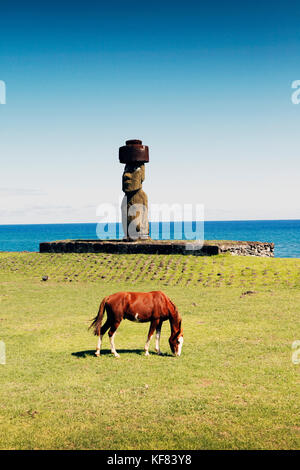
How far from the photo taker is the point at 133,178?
33.2 meters

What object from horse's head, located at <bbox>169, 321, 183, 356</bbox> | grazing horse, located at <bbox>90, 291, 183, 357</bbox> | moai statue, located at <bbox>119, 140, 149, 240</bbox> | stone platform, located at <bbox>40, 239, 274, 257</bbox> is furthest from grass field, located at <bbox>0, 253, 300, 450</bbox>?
moai statue, located at <bbox>119, 140, 149, 240</bbox>

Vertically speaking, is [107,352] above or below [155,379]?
below

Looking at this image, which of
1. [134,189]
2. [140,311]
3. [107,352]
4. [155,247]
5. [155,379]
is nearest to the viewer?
[155,379]

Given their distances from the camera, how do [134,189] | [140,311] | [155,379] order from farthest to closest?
1. [134,189]
2. [140,311]
3. [155,379]

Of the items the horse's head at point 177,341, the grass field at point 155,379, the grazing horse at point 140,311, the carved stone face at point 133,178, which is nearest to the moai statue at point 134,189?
the carved stone face at point 133,178

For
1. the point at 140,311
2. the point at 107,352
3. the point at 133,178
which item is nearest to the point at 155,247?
the point at 133,178

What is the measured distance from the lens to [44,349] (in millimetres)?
12344

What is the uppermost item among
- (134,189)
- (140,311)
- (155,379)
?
(134,189)

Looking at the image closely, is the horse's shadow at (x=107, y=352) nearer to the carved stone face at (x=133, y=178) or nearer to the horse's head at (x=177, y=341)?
A: the horse's head at (x=177, y=341)

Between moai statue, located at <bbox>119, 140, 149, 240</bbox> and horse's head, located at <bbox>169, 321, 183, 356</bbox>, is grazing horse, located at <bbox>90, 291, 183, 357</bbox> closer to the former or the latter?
horse's head, located at <bbox>169, 321, 183, 356</bbox>

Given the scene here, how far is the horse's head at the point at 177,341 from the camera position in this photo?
11073mm

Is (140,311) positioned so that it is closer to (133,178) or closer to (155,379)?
(155,379)

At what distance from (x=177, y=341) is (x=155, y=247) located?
63.9 ft
